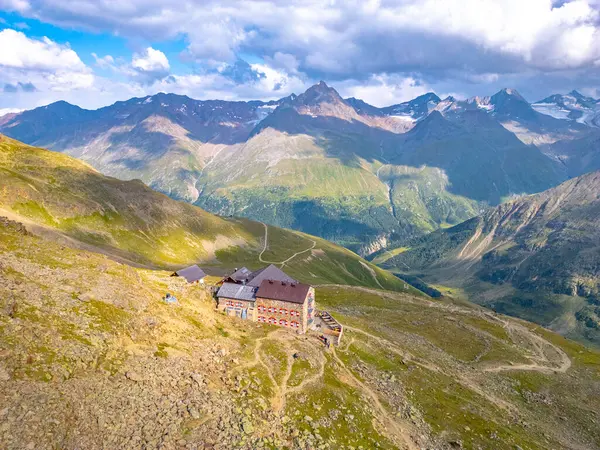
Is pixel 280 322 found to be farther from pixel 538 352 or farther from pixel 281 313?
pixel 538 352

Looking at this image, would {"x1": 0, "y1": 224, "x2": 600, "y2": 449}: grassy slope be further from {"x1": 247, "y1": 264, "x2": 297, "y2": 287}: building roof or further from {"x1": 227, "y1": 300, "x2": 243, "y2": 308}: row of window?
{"x1": 247, "y1": 264, "x2": 297, "y2": 287}: building roof

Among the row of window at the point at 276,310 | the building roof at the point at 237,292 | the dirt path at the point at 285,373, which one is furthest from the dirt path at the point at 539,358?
the building roof at the point at 237,292

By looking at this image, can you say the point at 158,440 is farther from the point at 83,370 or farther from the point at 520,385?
the point at 520,385

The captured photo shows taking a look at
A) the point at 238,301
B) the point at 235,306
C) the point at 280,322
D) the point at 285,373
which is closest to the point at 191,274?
the point at 235,306

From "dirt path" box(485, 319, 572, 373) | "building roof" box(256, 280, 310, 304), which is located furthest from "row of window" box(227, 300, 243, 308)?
"dirt path" box(485, 319, 572, 373)

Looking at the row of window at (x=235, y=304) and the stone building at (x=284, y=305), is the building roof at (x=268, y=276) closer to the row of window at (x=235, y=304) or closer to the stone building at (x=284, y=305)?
the row of window at (x=235, y=304)
